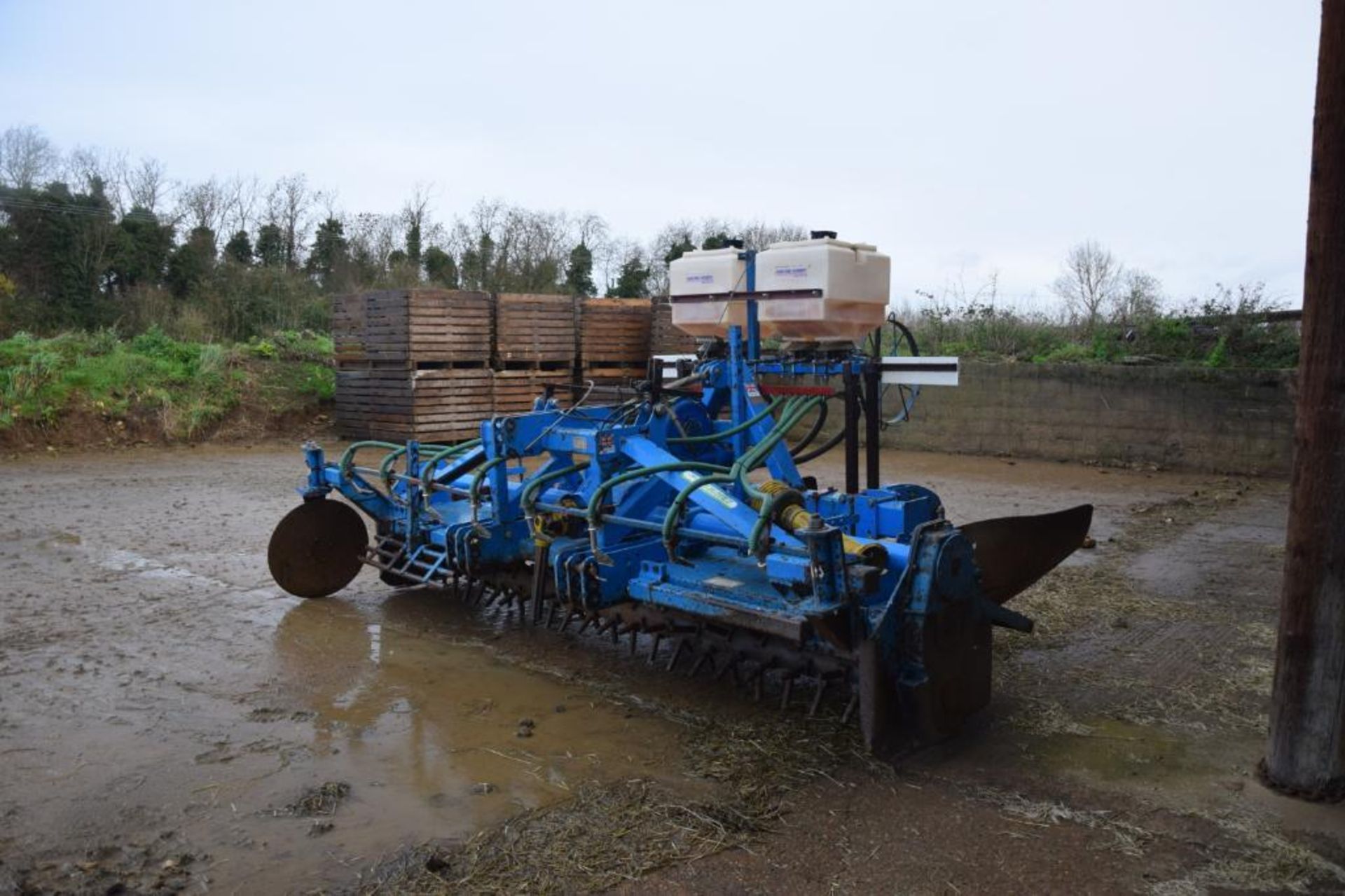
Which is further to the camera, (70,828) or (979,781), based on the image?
(979,781)

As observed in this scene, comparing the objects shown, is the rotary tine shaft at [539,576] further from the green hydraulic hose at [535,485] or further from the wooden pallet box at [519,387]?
the wooden pallet box at [519,387]

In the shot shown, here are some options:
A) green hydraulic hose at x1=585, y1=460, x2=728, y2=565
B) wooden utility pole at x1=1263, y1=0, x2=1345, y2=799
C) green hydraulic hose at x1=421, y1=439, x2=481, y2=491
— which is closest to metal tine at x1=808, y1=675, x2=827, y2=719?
green hydraulic hose at x1=585, y1=460, x2=728, y2=565

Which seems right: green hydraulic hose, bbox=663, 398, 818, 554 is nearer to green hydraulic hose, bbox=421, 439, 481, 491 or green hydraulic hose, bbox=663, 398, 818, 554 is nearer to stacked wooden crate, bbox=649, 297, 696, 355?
green hydraulic hose, bbox=421, 439, 481, 491

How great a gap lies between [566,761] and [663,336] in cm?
1240

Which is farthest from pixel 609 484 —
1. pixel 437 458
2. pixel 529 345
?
pixel 529 345

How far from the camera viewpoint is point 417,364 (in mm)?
14531

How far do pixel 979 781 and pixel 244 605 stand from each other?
469cm

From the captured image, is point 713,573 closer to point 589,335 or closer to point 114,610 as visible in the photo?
point 114,610

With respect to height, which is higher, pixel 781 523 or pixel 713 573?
pixel 781 523

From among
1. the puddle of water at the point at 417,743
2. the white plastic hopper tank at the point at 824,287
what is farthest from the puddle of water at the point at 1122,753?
the white plastic hopper tank at the point at 824,287

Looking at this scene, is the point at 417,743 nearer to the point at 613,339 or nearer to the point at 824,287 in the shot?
the point at 824,287

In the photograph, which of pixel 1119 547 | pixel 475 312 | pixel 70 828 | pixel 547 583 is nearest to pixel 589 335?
pixel 475 312

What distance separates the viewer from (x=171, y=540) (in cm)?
856

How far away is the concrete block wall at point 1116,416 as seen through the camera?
1248cm
